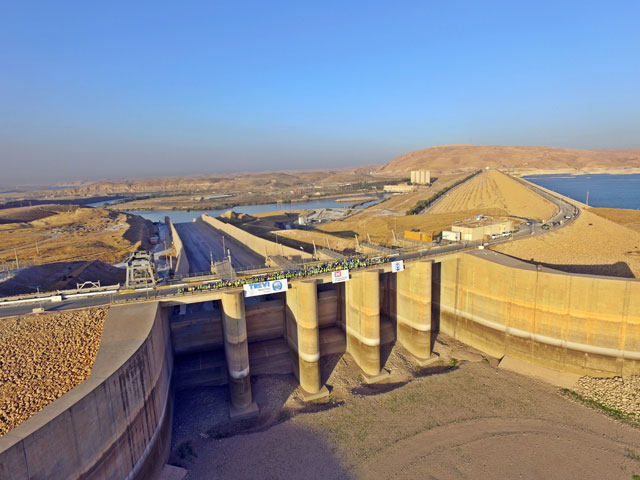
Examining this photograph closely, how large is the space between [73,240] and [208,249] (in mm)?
32434

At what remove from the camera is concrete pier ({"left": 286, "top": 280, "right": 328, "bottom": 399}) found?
33.1 meters

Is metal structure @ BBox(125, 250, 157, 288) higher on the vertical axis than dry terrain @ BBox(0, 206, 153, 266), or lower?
higher

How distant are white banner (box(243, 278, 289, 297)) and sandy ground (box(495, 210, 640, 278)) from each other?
102 ft

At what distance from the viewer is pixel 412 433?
2875cm

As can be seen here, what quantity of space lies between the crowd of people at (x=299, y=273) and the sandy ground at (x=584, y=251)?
20400 mm

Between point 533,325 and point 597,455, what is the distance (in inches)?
497

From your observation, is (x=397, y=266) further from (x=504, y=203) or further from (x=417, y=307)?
(x=504, y=203)

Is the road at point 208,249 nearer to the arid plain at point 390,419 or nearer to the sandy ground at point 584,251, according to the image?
the arid plain at point 390,419

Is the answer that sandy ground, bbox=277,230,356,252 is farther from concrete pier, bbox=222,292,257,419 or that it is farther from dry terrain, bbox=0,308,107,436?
dry terrain, bbox=0,308,107,436

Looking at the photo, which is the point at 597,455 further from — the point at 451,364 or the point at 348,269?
the point at 348,269

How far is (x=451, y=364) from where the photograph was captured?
38688mm

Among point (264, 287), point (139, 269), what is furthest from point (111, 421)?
point (139, 269)

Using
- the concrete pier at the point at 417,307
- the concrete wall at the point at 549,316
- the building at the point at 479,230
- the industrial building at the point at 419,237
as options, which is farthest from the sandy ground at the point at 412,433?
the industrial building at the point at 419,237

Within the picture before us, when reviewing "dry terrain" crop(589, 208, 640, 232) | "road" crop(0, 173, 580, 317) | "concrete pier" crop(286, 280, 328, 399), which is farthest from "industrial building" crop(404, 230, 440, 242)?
"dry terrain" crop(589, 208, 640, 232)
